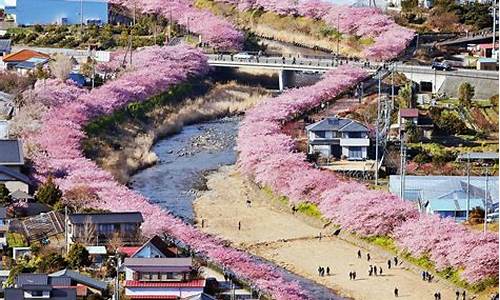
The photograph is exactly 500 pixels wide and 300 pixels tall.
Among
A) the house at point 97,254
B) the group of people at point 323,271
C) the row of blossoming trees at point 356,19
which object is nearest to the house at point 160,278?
the house at point 97,254

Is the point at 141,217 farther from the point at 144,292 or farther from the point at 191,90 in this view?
the point at 191,90

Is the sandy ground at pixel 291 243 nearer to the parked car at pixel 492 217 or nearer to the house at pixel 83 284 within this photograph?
the parked car at pixel 492 217

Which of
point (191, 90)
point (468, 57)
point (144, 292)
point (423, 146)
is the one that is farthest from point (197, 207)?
point (468, 57)

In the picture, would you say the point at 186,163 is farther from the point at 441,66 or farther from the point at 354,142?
the point at 441,66

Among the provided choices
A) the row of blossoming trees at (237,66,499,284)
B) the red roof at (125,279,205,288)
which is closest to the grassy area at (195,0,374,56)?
the row of blossoming trees at (237,66,499,284)

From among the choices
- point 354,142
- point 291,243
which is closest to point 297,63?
point 354,142
